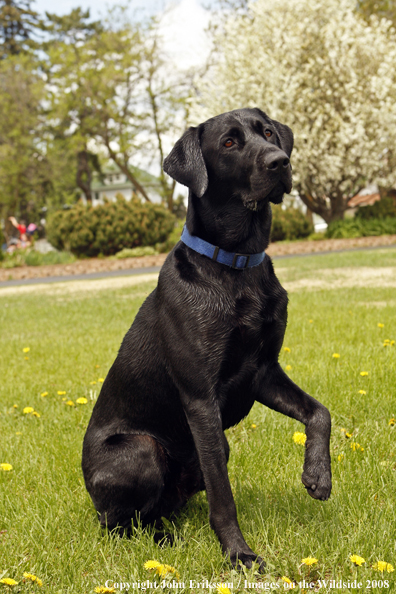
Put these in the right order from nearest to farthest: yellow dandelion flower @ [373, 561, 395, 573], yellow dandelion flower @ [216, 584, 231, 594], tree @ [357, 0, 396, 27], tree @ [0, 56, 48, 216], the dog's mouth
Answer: yellow dandelion flower @ [216, 584, 231, 594] → yellow dandelion flower @ [373, 561, 395, 573] → the dog's mouth → tree @ [357, 0, 396, 27] → tree @ [0, 56, 48, 216]

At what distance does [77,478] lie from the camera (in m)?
3.13

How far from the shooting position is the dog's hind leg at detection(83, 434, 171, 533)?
91.9 inches

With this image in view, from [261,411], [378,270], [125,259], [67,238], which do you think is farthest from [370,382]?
[67,238]

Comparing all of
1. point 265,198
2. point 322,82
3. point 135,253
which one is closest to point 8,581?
point 265,198

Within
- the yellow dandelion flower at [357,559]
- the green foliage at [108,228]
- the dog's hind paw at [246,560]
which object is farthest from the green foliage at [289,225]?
the yellow dandelion flower at [357,559]

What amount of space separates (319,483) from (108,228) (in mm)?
21536

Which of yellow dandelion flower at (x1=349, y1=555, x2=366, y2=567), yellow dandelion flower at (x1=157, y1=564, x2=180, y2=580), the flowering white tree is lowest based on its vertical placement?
yellow dandelion flower at (x1=157, y1=564, x2=180, y2=580)

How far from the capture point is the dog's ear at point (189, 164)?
236cm

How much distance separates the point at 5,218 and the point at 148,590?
166 feet

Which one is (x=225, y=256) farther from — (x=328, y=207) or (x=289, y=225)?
(x=328, y=207)

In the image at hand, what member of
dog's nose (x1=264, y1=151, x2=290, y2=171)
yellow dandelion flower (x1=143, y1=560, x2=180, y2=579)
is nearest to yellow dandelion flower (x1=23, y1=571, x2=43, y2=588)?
yellow dandelion flower (x1=143, y1=560, x2=180, y2=579)

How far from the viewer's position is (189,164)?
242 centimetres

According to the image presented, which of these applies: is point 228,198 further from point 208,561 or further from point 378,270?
point 378,270

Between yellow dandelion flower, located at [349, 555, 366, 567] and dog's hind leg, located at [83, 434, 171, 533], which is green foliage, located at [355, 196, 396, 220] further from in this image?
yellow dandelion flower, located at [349, 555, 366, 567]
